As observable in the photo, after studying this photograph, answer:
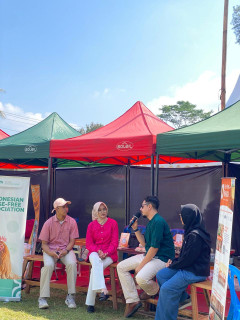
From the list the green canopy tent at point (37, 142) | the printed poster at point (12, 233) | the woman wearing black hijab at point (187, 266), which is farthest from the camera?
the green canopy tent at point (37, 142)

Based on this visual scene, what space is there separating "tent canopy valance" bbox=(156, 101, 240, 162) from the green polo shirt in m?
→ 0.86

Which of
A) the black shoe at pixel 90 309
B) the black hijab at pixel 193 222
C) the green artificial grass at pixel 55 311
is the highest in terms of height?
the black hijab at pixel 193 222

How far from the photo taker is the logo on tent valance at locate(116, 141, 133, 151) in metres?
5.09

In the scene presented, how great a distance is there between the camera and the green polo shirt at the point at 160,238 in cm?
411

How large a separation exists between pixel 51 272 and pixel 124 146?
1.81m

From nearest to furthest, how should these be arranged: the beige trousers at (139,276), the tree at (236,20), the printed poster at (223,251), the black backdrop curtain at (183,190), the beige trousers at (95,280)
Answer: the printed poster at (223,251) → the beige trousers at (139,276) → the beige trousers at (95,280) → the black backdrop curtain at (183,190) → the tree at (236,20)

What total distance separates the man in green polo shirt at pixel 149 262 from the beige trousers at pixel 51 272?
67 cm

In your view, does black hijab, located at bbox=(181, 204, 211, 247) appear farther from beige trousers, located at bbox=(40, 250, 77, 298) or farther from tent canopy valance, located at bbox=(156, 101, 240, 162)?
beige trousers, located at bbox=(40, 250, 77, 298)

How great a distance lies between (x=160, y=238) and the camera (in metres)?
4.12

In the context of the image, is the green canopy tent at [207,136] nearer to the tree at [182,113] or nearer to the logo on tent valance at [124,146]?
the logo on tent valance at [124,146]

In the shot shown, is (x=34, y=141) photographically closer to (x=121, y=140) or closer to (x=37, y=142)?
(x=37, y=142)

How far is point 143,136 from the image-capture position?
4.98 metres

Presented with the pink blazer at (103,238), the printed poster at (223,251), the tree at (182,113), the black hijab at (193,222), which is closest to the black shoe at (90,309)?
the pink blazer at (103,238)

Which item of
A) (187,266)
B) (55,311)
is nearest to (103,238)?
(55,311)
